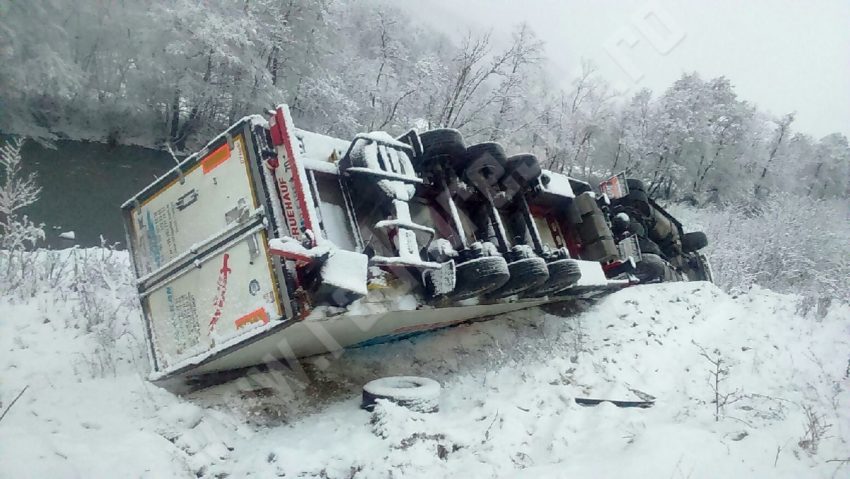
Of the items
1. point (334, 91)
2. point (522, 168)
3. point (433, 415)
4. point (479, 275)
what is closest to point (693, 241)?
point (522, 168)

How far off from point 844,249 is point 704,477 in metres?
22.5

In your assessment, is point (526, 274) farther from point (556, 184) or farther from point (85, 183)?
point (85, 183)

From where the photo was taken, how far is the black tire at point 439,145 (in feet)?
15.0

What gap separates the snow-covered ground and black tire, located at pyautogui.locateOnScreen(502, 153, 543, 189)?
74.0 inches

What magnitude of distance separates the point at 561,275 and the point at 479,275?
146 cm

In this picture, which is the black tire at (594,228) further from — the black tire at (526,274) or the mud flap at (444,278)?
the mud flap at (444,278)

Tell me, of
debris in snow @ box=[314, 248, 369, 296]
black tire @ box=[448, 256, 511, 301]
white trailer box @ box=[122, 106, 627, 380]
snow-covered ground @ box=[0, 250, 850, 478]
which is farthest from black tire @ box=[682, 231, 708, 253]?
debris in snow @ box=[314, 248, 369, 296]

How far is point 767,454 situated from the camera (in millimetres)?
3027

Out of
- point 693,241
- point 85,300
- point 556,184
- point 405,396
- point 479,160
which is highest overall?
point 479,160

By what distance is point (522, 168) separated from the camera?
5438 mm

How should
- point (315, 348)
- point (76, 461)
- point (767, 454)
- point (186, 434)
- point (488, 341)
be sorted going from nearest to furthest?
point (76, 461), point (767, 454), point (186, 434), point (315, 348), point (488, 341)

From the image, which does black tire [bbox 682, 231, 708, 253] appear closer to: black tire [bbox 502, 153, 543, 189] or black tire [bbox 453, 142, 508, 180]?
black tire [bbox 502, 153, 543, 189]

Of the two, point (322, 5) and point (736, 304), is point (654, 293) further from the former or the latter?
point (322, 5)

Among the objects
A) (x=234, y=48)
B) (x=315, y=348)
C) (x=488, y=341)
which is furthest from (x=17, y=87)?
(x=488, y=341)
